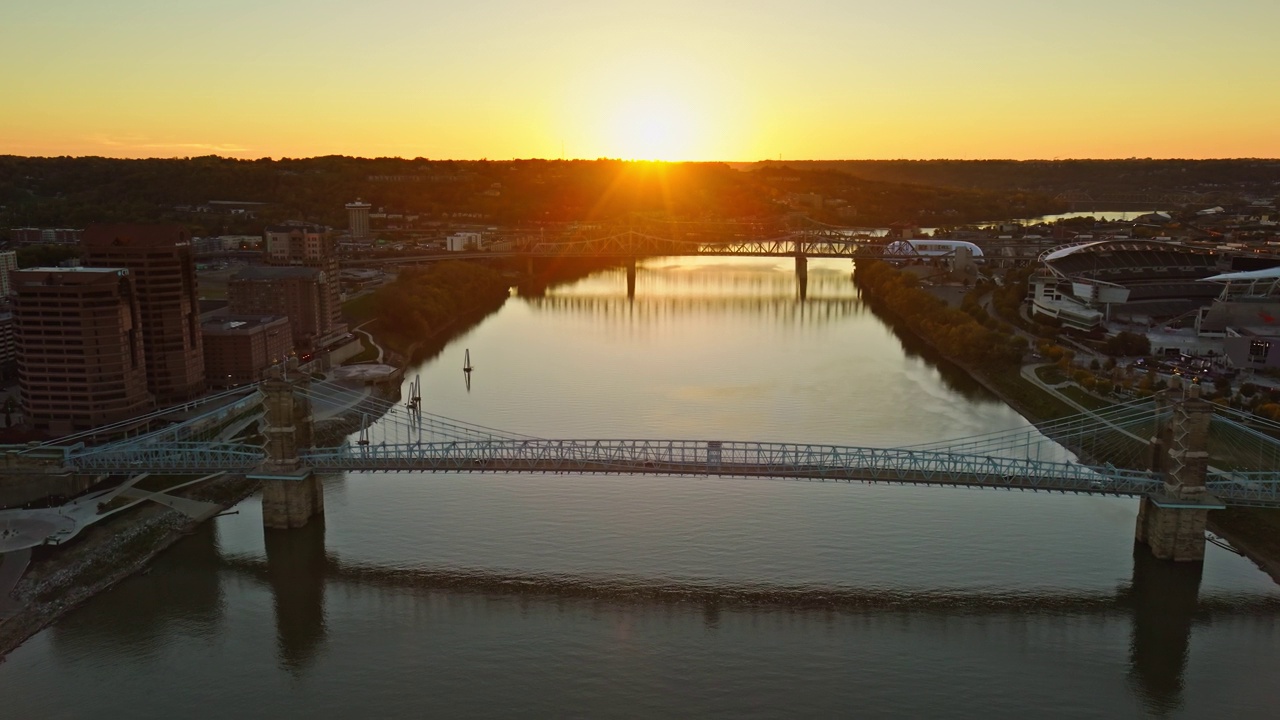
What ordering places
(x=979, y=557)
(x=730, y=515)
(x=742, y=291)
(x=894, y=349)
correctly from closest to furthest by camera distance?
1. (x=979, y=557)
2. (x=730, y=515)
3. (x=894, y=349)
4. (x=742, y=291)

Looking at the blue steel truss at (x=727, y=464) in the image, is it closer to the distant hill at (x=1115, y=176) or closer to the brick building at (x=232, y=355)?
the brick building at (x=232, y=355)

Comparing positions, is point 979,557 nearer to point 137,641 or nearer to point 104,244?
point 137,641

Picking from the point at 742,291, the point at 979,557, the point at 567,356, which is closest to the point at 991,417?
the point at 979,557

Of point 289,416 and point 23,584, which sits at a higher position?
point 289,416

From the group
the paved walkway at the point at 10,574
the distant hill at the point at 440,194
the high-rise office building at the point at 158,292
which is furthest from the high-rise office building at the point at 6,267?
the distant hill at the point at 440,194

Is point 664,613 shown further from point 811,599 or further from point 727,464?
point 727,464

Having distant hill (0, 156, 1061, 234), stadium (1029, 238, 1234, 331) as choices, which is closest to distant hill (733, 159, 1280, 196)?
distant hill (0, 156, 1061, 234)
